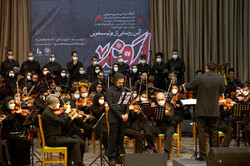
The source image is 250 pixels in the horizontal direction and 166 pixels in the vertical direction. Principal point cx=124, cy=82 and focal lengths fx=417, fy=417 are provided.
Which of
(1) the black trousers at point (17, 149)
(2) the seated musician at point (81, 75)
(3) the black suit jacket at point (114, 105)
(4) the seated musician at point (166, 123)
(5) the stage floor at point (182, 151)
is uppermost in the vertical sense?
(2) the seated musician at point (81, 75)

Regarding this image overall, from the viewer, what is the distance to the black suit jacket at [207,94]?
20.6 feet

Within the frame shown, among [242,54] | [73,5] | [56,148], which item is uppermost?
[73,5]

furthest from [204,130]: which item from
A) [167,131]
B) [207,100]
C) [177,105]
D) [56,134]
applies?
[177,105]

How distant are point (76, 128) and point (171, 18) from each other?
6101mm

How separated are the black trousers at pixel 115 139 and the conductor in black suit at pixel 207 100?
130 centimetres

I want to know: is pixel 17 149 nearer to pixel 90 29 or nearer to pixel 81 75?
pixel 81 75

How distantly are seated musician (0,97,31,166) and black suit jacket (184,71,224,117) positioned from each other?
3036 mm

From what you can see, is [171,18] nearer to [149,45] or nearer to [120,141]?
[149,45]

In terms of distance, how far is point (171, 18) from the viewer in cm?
1305

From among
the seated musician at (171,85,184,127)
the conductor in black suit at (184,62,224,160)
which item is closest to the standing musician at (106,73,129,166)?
the conductor in black suit at (184,62,224,160)

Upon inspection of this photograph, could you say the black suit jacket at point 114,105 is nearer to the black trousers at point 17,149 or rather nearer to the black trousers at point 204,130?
the black trousers at point 204,130

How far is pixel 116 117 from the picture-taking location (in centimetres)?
678

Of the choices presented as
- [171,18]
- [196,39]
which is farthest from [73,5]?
[196,39]

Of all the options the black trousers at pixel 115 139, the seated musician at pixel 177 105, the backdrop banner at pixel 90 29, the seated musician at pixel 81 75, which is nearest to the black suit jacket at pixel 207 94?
the black trousers at pixel 115 139
